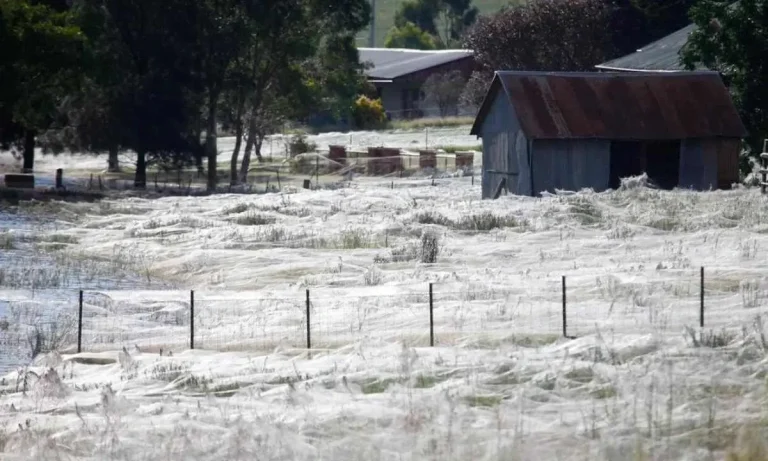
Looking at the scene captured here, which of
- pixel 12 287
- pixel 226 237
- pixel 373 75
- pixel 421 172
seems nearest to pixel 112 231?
pixel 226 237

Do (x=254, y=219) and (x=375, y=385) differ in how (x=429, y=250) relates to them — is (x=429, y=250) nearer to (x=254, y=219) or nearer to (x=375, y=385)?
(x=254, y=219)

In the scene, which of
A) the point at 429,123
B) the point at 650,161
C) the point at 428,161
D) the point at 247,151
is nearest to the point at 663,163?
the point at 650,161

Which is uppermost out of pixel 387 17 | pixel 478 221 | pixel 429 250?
pixel 387 17

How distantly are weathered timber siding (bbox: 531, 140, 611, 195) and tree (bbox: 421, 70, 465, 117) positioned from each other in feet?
149

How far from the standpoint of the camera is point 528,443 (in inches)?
427

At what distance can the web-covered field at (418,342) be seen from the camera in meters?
11.1

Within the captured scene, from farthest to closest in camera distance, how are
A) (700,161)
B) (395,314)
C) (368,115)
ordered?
1. (368,115)
2. (700,161)
3. (395,314)

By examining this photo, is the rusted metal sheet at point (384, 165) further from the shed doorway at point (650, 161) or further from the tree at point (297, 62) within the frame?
the shed doorway at point (650, 161)

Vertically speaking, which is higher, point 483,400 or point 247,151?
point 247,151

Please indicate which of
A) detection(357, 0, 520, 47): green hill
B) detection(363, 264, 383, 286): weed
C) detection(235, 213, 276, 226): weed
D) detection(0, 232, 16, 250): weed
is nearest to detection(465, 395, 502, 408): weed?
detection(363, 264, 383, 286): weed

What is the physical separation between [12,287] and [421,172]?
30.7 metres

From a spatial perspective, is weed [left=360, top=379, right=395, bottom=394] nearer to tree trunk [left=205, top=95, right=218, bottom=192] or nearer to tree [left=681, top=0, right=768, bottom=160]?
tree [left=681, top=0, right=768, bottom=160]

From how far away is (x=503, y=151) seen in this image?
1431 inches

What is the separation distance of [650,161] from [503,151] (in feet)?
14.3
